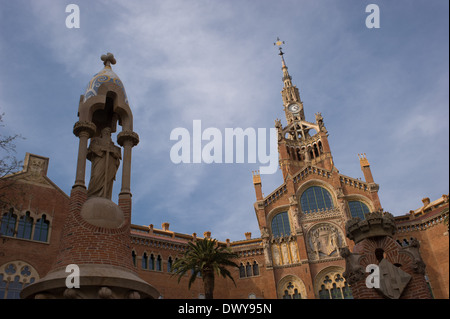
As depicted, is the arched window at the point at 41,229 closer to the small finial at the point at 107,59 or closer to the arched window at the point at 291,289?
the small finial at the point at 107,59

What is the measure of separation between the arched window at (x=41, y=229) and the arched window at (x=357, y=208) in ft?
96.3

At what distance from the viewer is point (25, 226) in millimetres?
26344

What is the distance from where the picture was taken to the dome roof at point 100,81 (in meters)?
11.1

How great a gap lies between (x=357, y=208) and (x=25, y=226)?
103 feet

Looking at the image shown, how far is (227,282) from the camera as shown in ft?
127

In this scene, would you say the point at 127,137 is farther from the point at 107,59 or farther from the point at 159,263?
the point at 159,263

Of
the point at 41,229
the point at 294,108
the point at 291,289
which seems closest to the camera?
the point at 41,229

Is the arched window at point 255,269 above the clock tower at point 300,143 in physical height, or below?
below

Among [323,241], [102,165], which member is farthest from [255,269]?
[102,165]

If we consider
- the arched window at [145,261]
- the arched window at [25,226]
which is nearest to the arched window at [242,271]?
the arched window at [145,261]

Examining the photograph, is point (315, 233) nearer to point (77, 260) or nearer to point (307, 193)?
point (307, 193)

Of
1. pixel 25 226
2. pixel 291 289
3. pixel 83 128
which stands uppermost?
pixel 25 226

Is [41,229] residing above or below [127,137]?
above
